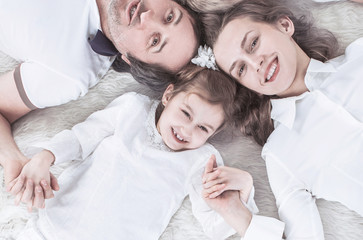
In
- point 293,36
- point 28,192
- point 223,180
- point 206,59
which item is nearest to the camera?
point 28,192

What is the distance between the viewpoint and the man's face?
1468 mm

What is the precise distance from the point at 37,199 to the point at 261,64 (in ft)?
2.94

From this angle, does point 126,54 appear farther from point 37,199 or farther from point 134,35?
point 37,199

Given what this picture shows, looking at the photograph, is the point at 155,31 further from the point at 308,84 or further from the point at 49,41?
the point at 308,84

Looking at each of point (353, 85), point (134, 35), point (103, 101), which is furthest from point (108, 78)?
point (353, 85)

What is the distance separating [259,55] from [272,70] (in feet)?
0.25

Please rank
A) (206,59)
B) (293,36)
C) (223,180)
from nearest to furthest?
(223,180), (206,59), (293,36)

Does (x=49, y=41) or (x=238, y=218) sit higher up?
(x=49, y=41)

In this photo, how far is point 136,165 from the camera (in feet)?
4.98

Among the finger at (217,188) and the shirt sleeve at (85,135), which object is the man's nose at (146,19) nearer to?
the shirt sleeve at (85,135)

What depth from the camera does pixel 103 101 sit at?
1716 mm

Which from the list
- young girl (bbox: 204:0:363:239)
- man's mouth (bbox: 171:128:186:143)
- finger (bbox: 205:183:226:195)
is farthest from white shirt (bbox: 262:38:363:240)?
man's mouth (bbox: 171:128:186:143)

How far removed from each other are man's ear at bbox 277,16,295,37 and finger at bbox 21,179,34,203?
1.06m

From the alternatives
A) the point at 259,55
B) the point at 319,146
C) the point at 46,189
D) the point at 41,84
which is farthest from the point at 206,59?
the point at 46,189
